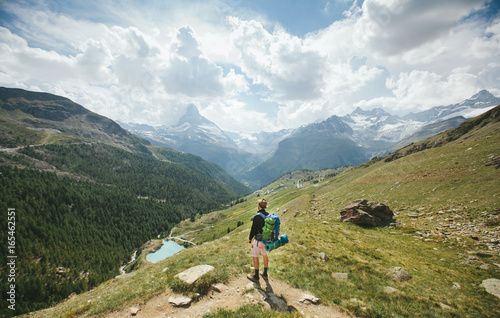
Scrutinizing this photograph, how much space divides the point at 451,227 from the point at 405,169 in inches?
1398

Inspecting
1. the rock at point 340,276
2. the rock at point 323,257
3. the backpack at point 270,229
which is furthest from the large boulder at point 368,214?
the backpack at point 270,229

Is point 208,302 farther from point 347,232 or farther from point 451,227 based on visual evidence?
point 451,227

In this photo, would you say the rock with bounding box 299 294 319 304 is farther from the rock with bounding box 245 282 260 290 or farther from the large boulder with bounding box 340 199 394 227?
the large boulder with bounding box 340 199 394 227

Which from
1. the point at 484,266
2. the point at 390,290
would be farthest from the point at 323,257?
the point at 484,266

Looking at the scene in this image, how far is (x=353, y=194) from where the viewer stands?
54.5 m

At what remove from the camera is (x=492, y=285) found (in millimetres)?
13617

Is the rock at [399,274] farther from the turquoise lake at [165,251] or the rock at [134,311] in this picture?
the turquoise lake at [165,251]

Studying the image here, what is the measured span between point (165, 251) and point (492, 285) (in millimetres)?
200302

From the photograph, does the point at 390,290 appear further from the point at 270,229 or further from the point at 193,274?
the point at 193,274

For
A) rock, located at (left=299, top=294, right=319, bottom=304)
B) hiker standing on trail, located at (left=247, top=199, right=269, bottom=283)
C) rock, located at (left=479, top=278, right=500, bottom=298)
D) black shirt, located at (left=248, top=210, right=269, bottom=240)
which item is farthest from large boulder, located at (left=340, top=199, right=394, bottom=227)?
black shirt, located at (left=248, top=210, right=269, bottom=240)

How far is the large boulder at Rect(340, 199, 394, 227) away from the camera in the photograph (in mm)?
30902

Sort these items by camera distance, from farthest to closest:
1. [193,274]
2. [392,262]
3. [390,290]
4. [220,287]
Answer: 1. [392,262]
2. [193,274]
3. [390,290]
4. [220,287]

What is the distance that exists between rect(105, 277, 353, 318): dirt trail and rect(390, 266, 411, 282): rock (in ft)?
23.1

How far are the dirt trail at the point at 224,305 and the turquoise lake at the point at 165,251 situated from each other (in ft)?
567
